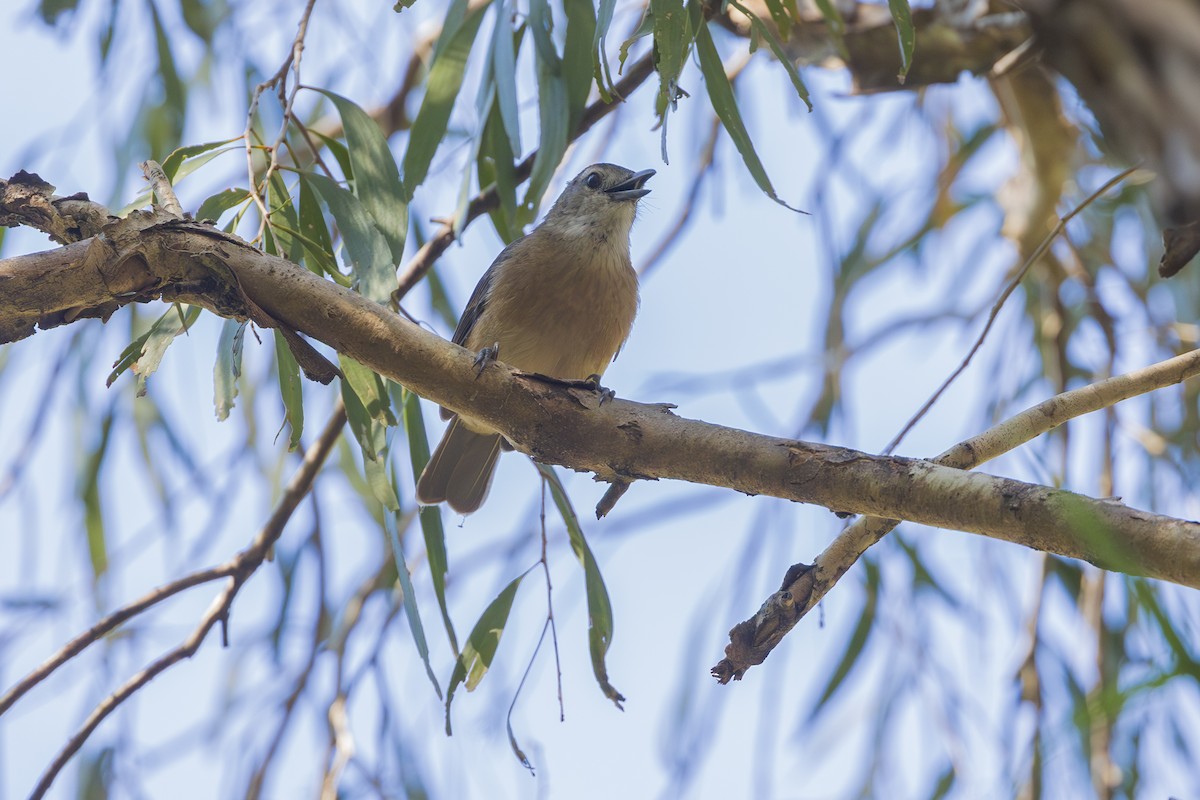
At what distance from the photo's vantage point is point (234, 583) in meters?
3.30

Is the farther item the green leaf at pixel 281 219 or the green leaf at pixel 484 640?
the green leaf at pixel 484 640

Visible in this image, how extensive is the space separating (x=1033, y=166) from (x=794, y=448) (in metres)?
2.94

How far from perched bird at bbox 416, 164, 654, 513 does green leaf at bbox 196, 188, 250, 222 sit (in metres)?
1.44

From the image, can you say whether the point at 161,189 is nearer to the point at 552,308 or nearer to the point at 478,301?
the point at 552,308

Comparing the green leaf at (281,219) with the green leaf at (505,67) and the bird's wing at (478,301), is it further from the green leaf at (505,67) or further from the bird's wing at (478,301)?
the bird's wing at (478,301)

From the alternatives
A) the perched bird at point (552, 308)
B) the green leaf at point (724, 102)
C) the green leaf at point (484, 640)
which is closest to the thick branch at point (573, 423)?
the green leaf at point (724, 102)

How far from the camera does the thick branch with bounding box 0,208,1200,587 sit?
1.98 m

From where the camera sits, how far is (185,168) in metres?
2.88

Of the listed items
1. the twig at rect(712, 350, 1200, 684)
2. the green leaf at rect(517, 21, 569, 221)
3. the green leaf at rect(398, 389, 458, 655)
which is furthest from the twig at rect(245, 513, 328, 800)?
the twig at rect(712, 350, 1200, 684)

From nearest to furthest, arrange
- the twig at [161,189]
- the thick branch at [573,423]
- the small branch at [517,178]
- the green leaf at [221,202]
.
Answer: the thick branch at [573,423], the twig at [161,189], the green leaf at [221,202], the small branch at [517,178]

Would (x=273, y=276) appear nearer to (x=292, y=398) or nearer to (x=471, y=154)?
(x=292, y=398)

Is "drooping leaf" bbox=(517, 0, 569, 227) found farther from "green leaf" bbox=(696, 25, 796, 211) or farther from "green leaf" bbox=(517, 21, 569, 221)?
"green leaf" bbox=(696, 25, 796, 211)

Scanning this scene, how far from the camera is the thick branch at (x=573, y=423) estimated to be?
1.98 m

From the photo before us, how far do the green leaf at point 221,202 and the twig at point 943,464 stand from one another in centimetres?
163
